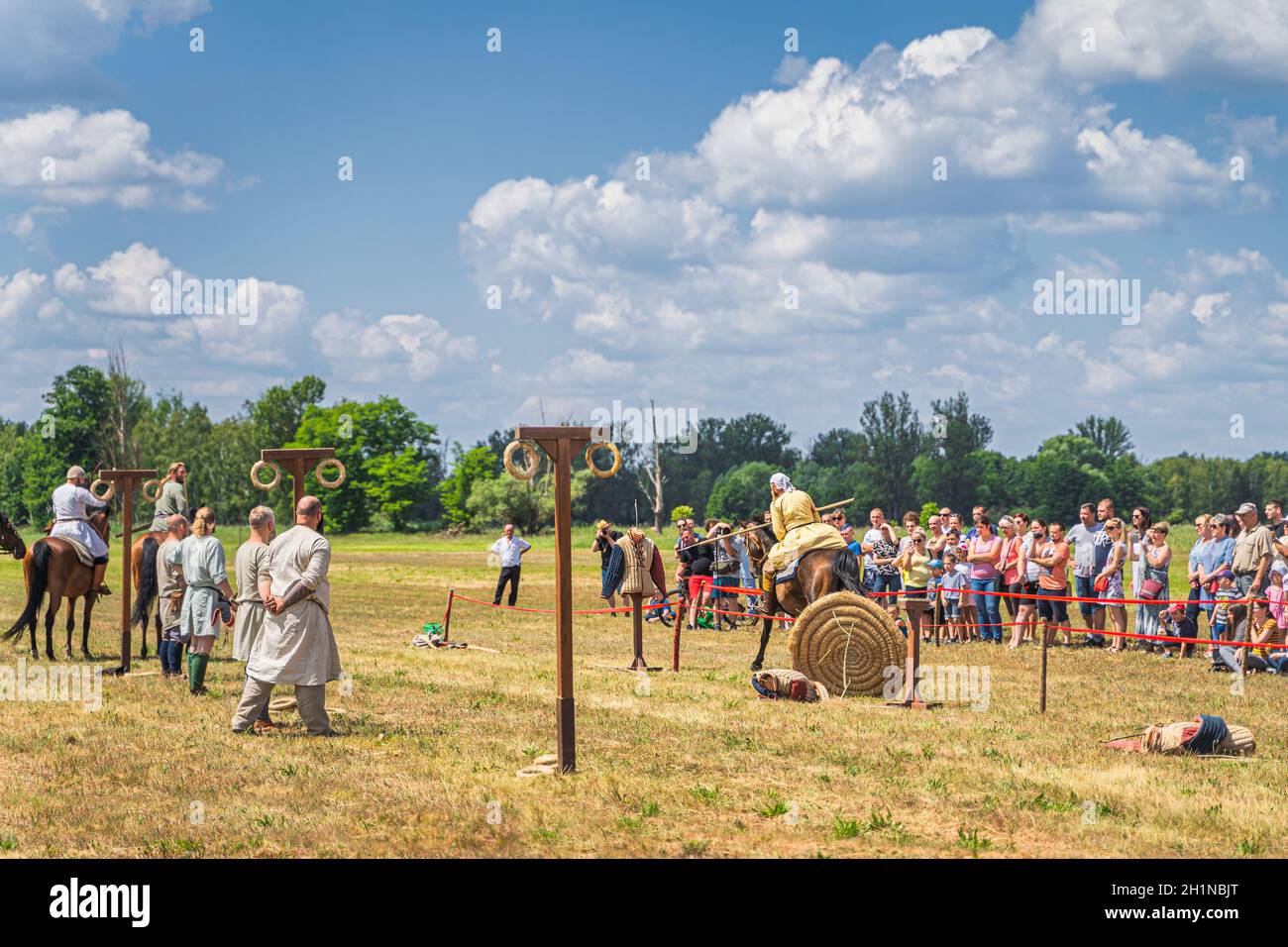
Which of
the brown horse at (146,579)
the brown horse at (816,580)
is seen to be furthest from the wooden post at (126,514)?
the brown horse at (816,580)

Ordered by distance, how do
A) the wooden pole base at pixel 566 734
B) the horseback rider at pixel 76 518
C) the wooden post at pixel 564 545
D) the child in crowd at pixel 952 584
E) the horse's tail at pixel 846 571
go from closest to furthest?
the wooden post at pixel 564 545, the wooden pole base at pixel 566 734, the horse's tail at pixel 846 571, the horseback rider at pixel 76 518, the child in crowd at pixel 952 584

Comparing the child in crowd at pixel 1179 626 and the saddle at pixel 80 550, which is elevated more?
the saddle at pixel 80 550

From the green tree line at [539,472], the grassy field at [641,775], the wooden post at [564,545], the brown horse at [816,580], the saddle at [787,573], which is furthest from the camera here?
the green tree line at [539,472]

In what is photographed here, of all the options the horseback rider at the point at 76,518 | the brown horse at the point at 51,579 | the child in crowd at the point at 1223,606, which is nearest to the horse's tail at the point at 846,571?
the child in crowd at the point at 1223,606

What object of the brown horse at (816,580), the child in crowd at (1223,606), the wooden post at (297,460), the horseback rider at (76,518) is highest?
the wooden post at (297,460)

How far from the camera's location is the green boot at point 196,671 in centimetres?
1336

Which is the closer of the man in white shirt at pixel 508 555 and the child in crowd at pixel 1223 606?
the child in crowd at pixel 1223 606

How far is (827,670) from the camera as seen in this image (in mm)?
13539

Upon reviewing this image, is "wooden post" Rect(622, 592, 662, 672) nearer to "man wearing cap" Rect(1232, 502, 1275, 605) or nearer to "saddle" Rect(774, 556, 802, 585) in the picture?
"saddle" Rect(774, 556, 802, 585)

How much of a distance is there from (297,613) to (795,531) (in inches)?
A: 242

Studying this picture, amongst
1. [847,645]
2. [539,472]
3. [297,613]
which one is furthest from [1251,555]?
[539,472]

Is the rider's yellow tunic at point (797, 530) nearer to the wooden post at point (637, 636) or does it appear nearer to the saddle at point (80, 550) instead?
the wooden post at point (637, 636)

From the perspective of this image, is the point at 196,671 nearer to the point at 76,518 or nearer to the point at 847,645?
the point at 76,518

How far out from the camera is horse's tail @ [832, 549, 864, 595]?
47.0 ft
